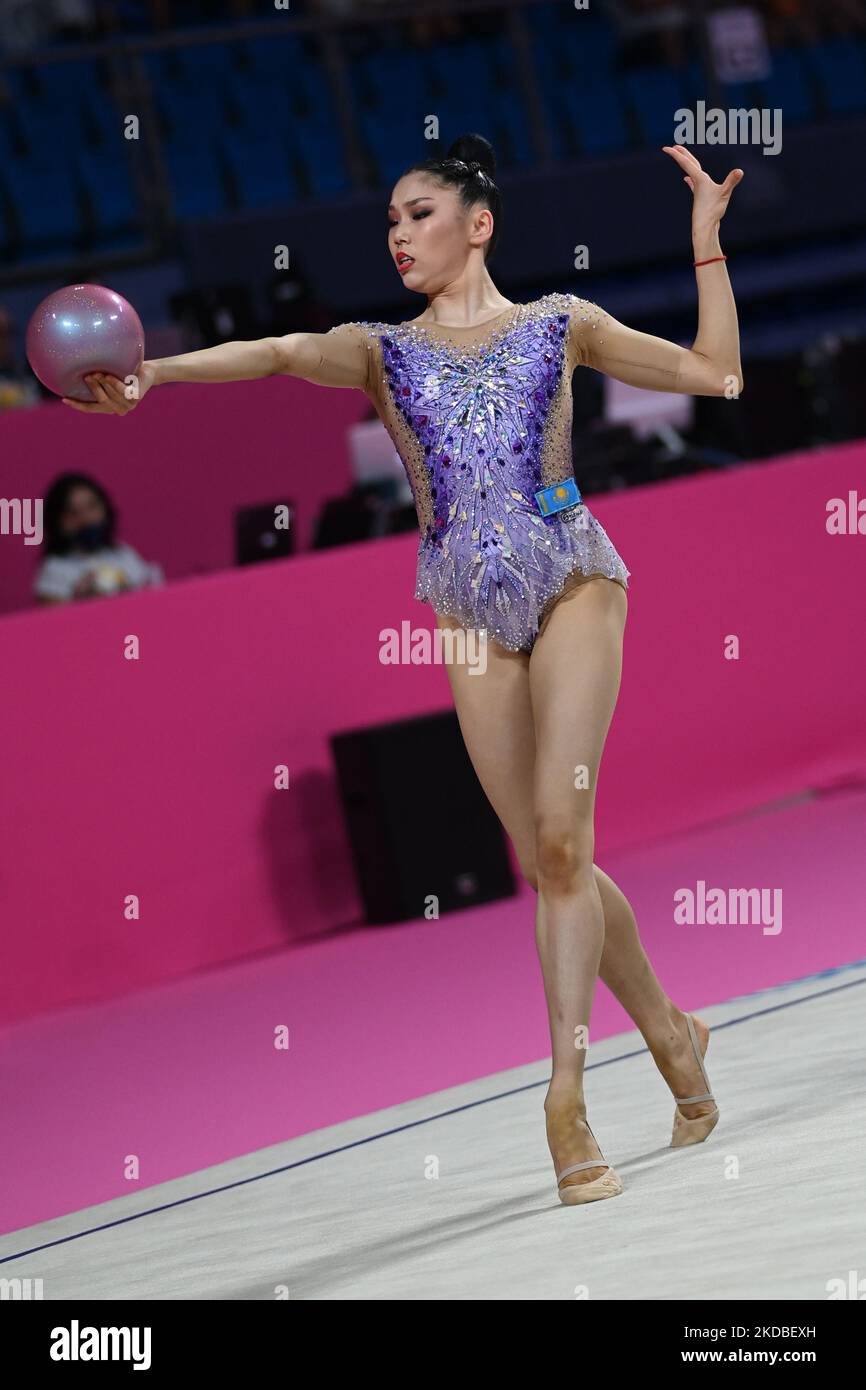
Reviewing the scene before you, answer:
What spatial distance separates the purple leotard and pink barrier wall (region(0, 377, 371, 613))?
17.4 feet

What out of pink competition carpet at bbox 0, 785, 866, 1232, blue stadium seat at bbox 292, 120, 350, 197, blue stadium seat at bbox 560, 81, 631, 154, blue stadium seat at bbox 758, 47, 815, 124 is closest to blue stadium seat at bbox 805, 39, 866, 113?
blue stadium seat at bbox 758, 47, 815, 124

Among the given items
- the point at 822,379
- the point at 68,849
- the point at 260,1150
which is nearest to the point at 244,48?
the point at 822,379

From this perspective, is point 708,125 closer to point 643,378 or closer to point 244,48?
point 244,48

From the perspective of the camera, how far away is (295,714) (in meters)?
6.87

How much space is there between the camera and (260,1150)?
441 centimetres

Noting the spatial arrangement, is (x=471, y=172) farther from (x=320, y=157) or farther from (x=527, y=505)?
(x=320, y=157)

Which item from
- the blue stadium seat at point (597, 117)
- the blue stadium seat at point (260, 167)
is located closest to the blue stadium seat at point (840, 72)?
the blue stadium seat at point (597, 117)

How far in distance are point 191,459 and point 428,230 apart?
5925mm

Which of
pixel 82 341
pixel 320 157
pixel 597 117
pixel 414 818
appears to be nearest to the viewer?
pixel 82 341

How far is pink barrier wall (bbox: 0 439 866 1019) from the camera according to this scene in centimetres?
626

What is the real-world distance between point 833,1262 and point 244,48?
10.9 meters

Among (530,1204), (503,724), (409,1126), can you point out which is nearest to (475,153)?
(503,724)

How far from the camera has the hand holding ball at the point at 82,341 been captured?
11.0 ft

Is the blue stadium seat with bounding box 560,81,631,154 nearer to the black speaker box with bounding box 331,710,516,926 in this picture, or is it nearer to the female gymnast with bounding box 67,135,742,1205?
the black speaker box with bounding box 331,710,516,926
